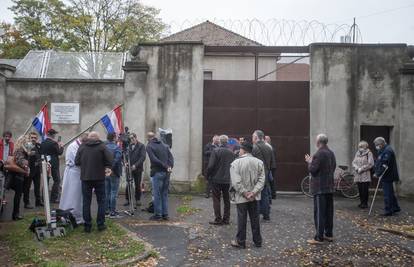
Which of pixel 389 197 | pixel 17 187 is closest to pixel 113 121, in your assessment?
pixel 17 187

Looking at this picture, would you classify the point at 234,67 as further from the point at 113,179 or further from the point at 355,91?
the point at 113,179

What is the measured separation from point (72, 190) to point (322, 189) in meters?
4.96

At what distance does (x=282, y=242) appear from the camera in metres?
8.27

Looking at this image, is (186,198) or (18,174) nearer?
(18,174)

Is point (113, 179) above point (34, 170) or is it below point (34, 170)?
below

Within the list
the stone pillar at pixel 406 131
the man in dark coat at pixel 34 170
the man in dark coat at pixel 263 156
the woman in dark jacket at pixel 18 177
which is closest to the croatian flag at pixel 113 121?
the man in dark coat at pixel 34 170

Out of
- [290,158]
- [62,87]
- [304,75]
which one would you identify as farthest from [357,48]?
[304,75]

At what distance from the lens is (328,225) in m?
8.46

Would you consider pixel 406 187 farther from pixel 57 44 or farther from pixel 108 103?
pixel 57 44

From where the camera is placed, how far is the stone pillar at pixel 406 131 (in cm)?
1398

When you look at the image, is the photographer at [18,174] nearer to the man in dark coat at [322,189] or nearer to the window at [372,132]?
the man in dark coat at [322,189]

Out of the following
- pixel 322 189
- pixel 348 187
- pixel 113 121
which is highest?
pixel 113 121

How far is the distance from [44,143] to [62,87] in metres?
3.82

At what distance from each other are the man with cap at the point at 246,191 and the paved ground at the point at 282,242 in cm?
Result: 26
